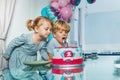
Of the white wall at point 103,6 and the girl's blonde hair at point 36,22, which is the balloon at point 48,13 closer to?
the girl's blonde hair at point 36,22

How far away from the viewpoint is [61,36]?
2961mm

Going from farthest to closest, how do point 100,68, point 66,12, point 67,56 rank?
point 100,68 → point 66,12 → point 67,56

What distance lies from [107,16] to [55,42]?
2.77 feet

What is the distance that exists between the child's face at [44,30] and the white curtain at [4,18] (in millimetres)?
496

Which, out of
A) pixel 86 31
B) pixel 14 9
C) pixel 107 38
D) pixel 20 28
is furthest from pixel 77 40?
pixel 14 9

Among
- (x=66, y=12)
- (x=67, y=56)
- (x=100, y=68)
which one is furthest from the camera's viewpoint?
(x=100, y=68)

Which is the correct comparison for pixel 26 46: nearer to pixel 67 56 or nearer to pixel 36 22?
pixel 36 22

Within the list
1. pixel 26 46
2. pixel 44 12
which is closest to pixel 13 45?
pixel 26 46

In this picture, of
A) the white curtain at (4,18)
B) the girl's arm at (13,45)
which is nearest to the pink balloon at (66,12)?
the girl's arm at (13,45)

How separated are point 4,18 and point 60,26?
835 mm

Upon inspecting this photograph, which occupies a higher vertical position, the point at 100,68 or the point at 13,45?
the point at 13,45

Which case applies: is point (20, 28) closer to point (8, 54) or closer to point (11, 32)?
point (11, 32)

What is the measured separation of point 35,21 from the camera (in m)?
3.02

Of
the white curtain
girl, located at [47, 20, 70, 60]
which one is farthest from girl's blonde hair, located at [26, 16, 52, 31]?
the white curtain
